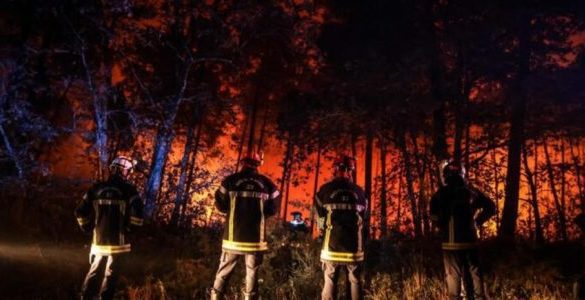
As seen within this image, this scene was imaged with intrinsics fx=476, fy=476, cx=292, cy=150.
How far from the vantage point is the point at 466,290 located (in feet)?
22.2

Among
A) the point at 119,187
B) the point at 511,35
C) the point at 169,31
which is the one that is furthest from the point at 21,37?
the point at 511,35

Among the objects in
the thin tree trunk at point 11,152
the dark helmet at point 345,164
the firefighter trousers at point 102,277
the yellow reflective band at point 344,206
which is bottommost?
the firefighter trousers at point 102,277

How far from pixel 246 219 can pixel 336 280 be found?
4.91 feet

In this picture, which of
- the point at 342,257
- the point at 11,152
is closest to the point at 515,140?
the point at 342,257

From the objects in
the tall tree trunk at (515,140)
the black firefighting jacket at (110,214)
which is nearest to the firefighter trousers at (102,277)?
the black firefighting jacket at (110,214)

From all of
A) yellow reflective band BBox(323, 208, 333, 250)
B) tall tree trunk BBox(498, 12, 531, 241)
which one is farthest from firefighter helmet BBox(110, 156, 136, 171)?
tall tree trunk BBox(498, 12, 531, 241)

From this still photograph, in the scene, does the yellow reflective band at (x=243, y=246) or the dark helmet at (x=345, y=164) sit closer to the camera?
the yellow reflective band at (x=243, y=246)

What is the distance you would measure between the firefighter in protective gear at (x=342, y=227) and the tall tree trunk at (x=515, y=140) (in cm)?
985

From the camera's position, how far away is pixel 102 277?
21.9 feet

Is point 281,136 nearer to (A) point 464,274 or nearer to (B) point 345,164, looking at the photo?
(B) point 345,164

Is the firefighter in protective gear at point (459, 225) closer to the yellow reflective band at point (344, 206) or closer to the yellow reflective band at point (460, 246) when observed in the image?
the yellow reflective band at point (460, 246)

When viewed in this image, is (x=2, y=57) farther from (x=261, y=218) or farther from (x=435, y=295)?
(x=435, y=295)

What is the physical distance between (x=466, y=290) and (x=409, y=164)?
1034 centimetres

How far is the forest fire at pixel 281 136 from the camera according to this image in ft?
22.5
